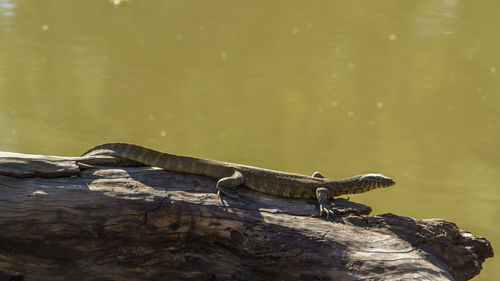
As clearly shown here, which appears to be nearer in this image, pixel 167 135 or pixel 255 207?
pixel 255 207

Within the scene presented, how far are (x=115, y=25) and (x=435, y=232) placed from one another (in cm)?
806

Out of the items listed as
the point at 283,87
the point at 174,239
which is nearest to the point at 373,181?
the point at 174,239

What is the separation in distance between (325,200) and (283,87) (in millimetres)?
5452

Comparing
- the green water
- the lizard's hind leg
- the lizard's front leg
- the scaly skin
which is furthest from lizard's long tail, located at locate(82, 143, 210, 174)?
the green water

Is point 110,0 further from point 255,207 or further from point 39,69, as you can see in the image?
point 255,207

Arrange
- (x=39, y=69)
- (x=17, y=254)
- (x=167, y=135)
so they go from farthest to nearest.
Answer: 1. (x=39, y=69)
2. (x=167, y=135)
3. (x=17, y=254)

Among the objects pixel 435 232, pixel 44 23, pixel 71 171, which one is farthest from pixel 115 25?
pixel 435 232

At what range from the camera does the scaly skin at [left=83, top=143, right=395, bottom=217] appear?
183 inches

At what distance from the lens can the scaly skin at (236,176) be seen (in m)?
4.65

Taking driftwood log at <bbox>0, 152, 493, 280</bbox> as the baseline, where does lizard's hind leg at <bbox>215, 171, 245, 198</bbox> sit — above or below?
above

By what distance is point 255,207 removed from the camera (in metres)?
4.43

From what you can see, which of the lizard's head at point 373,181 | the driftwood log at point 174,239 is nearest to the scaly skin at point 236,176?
the lizard's head at point 373,181

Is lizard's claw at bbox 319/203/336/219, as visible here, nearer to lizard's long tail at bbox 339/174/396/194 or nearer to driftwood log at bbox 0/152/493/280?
driftwood log at bbox 0/152/493/280

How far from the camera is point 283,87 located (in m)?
9.88
